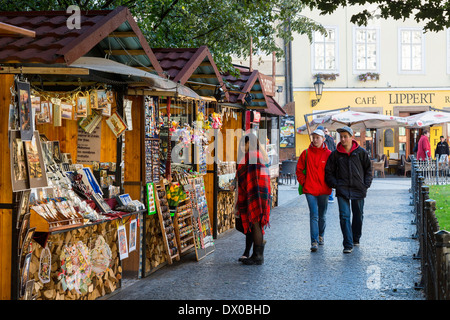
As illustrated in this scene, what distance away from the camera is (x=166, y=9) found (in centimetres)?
1245

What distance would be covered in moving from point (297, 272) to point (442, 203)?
8.09m

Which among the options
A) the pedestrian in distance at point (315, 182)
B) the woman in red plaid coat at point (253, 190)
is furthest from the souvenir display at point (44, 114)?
the pedestrian in distance at point (315, 182)

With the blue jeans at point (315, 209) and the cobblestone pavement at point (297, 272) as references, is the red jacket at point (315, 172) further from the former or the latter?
the cobblestone pavement at point (297, 272)

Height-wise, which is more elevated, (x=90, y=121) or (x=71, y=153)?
(x=90, y=121)

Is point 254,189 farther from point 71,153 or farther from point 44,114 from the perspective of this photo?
point 44,114

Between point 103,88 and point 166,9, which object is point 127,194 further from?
point 166,9

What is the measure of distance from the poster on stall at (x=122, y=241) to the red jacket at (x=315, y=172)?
10.7 ft

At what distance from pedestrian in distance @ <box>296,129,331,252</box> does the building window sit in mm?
20174

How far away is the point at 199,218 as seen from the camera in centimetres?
945

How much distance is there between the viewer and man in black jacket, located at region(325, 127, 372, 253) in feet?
30.8

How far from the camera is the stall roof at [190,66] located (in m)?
8.47

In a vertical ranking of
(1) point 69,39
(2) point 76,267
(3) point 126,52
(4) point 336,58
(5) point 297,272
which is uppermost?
(4) point 336,58

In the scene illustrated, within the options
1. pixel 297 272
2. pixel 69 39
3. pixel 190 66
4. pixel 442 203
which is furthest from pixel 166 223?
pixel 442 203

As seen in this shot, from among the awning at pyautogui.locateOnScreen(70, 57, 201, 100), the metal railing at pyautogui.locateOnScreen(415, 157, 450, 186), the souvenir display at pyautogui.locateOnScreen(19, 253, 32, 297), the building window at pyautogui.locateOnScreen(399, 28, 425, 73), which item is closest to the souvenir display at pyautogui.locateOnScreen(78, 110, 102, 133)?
the awning at pyautogui.locateOnScreen(70, 57, 201, 100)
